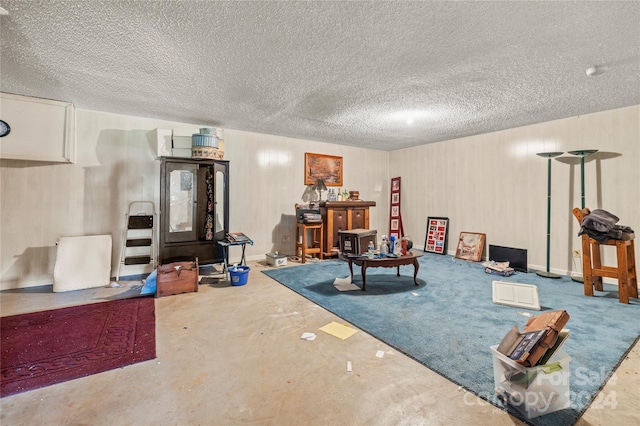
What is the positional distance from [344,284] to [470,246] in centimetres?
306

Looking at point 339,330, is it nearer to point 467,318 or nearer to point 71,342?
point 467,318

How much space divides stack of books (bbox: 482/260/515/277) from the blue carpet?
10 centimetres

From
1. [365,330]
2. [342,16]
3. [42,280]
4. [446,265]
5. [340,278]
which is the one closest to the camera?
[342,16]

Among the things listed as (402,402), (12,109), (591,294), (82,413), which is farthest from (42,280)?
(591,294)

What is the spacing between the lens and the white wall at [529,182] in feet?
12.7

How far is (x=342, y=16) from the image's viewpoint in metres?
1.98

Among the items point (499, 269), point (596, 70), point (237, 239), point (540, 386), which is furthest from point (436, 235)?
point (540, 386)

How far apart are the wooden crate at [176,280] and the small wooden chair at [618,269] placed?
15.6ft

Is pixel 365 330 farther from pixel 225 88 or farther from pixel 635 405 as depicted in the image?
pixel 225 88

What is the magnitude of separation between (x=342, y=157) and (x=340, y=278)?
10.8 feet

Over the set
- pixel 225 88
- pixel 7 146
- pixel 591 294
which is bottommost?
pixel 591 294

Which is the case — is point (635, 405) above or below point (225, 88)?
below

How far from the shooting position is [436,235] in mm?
6105

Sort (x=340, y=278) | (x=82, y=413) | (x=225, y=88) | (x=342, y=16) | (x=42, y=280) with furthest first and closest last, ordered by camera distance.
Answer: (x=340, y=278), (x=42, y=280), (x=225, y=88), (x=342, y=16), (x=82, y=413)
